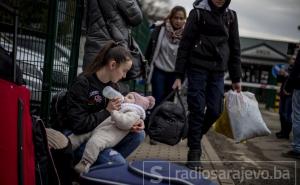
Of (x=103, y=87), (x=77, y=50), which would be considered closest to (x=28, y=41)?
(x=77, y=50)

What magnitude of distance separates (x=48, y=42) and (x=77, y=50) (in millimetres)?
964

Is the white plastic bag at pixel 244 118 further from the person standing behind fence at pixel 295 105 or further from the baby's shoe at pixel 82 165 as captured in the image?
the baby's shoe at pixel 82 165

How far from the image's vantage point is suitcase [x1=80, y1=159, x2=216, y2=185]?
2.96 meters

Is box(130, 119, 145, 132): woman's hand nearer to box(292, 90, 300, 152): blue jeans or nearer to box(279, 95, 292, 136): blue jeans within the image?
box(292, 90, 300, 152): blue jeans

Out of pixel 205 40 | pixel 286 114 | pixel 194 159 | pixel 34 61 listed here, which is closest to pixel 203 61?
pixel 205 40

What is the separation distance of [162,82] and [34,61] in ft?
10.2

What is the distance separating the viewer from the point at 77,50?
6.47 metres

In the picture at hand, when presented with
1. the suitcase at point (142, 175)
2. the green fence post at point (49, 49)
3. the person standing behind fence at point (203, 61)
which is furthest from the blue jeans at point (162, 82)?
the suitcase at point (142, 175)

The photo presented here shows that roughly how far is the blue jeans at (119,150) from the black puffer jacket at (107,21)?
5.30ft

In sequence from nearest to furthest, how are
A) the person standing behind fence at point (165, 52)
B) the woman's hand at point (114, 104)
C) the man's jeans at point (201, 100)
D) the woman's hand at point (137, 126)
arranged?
the woman's hand at point (114, 104) → the woman's hand at point (137, 126) → the man's jeans at point (201, 100) → the person standing behind fence at point (165, 52)

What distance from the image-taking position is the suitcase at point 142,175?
2961 mm

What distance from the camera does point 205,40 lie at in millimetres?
6121

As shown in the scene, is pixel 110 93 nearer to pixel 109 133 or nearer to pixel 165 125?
pixel 109 133

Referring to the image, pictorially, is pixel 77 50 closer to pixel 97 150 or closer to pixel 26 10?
pixel 26 10
